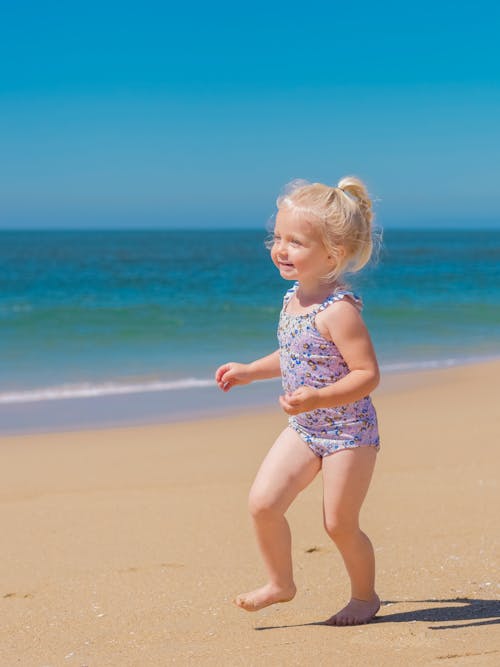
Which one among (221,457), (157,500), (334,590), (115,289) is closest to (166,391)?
(221,457)

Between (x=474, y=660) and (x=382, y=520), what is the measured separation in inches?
69.7

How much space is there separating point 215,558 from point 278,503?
1.14 metres

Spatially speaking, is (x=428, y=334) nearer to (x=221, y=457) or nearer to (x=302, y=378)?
(x=221, y=457)

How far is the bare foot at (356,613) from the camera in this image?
10.1 feet

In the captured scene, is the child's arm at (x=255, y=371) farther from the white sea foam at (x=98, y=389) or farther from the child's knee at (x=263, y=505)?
the white sea foam at (x=98, y=389)

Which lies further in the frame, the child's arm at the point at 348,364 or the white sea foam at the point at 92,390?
the white sea foam at the point at 92,390

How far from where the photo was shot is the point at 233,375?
332cm

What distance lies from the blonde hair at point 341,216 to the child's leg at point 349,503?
615mm

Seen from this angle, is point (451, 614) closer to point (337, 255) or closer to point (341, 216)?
point (337, 255)

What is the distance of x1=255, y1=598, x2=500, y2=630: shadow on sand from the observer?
3075mm

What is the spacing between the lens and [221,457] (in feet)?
19.6

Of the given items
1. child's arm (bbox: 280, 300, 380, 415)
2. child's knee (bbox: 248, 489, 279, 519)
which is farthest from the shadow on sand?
child's arm (bbox: 280, 300, 380, 415)

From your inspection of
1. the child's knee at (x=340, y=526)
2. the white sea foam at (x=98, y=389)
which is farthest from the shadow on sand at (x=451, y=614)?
the white sea foam at (x=98, y=389)

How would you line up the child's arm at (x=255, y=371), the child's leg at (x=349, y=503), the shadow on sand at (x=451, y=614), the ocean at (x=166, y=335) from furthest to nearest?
the ocean at (x=166, y=335) → the child's arm at (x=255, y=371) → the shadow on sand at (x=451, y=614) → the child's leg at (x=349, y=503)
